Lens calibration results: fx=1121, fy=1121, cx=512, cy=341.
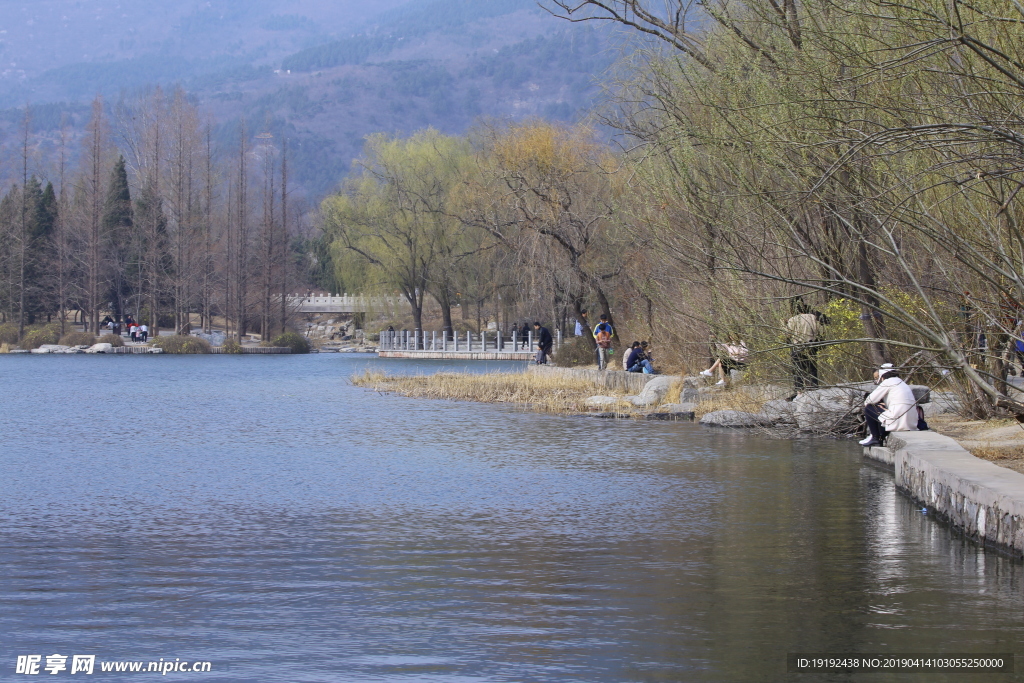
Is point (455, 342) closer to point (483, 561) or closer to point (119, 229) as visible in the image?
point (119, 229)

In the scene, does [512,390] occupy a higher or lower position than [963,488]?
higher

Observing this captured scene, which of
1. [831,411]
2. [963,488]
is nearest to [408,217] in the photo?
[831,411]

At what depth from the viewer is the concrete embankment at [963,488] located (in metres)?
9.18

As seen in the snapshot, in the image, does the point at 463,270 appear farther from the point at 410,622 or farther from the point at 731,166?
the point at 410,622

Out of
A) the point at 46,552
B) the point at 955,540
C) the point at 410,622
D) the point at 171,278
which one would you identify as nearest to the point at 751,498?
the point at 955,540

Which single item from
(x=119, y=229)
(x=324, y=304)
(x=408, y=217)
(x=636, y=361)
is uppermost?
(x=119, y=229)

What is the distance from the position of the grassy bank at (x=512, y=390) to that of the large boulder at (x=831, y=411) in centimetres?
691

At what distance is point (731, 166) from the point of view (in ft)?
39.8

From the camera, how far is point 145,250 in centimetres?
7300

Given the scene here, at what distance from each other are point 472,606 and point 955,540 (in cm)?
476

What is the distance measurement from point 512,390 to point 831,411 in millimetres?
11960

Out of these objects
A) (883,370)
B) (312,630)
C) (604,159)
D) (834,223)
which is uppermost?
(604,159)

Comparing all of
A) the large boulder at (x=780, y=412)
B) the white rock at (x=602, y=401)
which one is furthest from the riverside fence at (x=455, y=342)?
the large boulder at (x=780, y=412)

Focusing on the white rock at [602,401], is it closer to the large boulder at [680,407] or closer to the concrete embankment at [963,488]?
the large boulder at [680,407]
